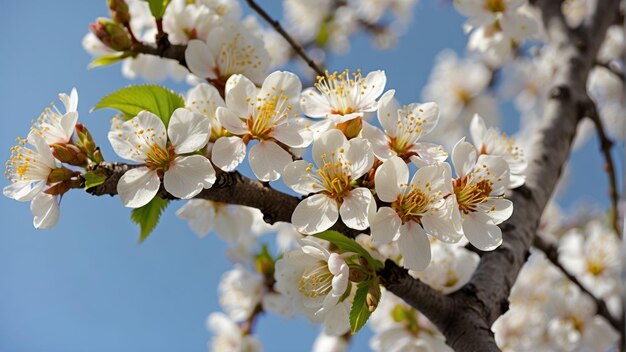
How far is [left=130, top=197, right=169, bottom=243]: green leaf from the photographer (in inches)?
41.0

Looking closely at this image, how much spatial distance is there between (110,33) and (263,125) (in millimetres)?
467

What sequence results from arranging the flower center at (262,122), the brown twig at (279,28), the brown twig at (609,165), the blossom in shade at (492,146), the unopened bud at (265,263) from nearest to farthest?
the flower center at (262,122) < the blossom in shade at (492,146) < the brown twig at (279,28) < the unopened bud at (265,263) < the brown twig at (609,165)

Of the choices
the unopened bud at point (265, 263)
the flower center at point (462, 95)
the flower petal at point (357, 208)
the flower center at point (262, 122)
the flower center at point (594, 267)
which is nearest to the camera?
the flower petal at point (357, 208)

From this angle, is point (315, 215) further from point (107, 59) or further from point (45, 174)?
point (107, 59)

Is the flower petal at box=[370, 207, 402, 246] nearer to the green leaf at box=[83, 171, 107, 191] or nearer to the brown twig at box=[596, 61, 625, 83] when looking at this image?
the green leaf at box=[83, 171, 107, 191]

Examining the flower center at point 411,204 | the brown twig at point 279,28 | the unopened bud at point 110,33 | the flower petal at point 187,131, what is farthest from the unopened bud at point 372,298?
the unopened bud at point 110,33

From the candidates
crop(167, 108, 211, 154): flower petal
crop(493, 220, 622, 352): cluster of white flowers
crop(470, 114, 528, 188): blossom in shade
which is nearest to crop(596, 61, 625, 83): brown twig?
crop(493, 220, 622, 352): cluster of white flowers

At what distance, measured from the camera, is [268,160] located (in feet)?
3.09

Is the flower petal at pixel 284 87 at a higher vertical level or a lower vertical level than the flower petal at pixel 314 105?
higher

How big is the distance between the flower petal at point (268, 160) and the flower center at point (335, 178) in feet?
0.20

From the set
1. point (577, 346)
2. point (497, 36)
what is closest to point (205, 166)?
point (497, 36)

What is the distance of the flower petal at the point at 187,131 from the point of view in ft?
2.95

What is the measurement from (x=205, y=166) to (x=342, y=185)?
21cm

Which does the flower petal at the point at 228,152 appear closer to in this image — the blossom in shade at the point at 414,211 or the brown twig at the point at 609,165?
the blossom in shade at the point at 414,211
